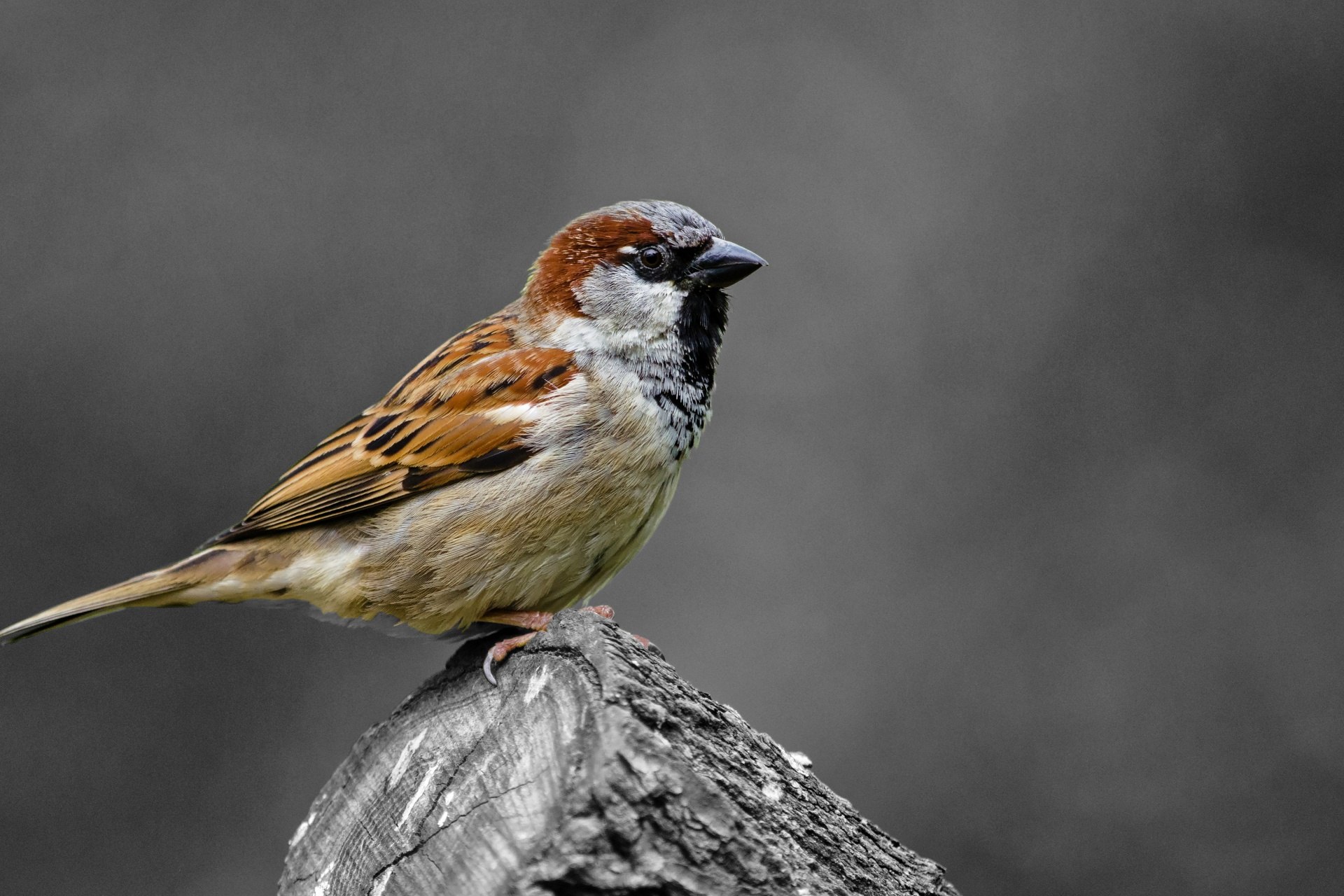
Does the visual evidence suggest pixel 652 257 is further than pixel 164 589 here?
Yes

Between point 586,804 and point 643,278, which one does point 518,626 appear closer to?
point 643,278

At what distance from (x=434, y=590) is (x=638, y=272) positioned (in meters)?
0.75

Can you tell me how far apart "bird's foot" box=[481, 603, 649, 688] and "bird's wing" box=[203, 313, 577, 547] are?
268 millimetres

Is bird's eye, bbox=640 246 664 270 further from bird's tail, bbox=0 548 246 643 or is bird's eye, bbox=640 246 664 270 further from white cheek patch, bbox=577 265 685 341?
bird's tail, bbox=0 548 246 643

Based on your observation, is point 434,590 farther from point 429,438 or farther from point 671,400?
point 671,400

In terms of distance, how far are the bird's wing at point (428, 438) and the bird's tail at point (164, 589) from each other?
0.06 meters

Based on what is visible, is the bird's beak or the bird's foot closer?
the bird's foot

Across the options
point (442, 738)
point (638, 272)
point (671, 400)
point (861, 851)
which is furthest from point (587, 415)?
point (861, 851)

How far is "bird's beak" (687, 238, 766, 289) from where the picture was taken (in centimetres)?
242

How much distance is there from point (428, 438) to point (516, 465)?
209mm

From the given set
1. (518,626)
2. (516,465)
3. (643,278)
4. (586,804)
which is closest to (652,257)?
(643,278)

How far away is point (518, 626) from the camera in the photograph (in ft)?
7.38

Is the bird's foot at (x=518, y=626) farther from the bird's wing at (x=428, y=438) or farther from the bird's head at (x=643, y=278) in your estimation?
the bird's head at (x=643, y=278)

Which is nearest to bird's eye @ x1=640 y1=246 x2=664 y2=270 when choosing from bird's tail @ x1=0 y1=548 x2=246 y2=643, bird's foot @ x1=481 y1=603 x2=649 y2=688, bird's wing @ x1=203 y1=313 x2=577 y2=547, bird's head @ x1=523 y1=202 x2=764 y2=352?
bird's head @ x1=523 y1=202 x2=764 y2=352
